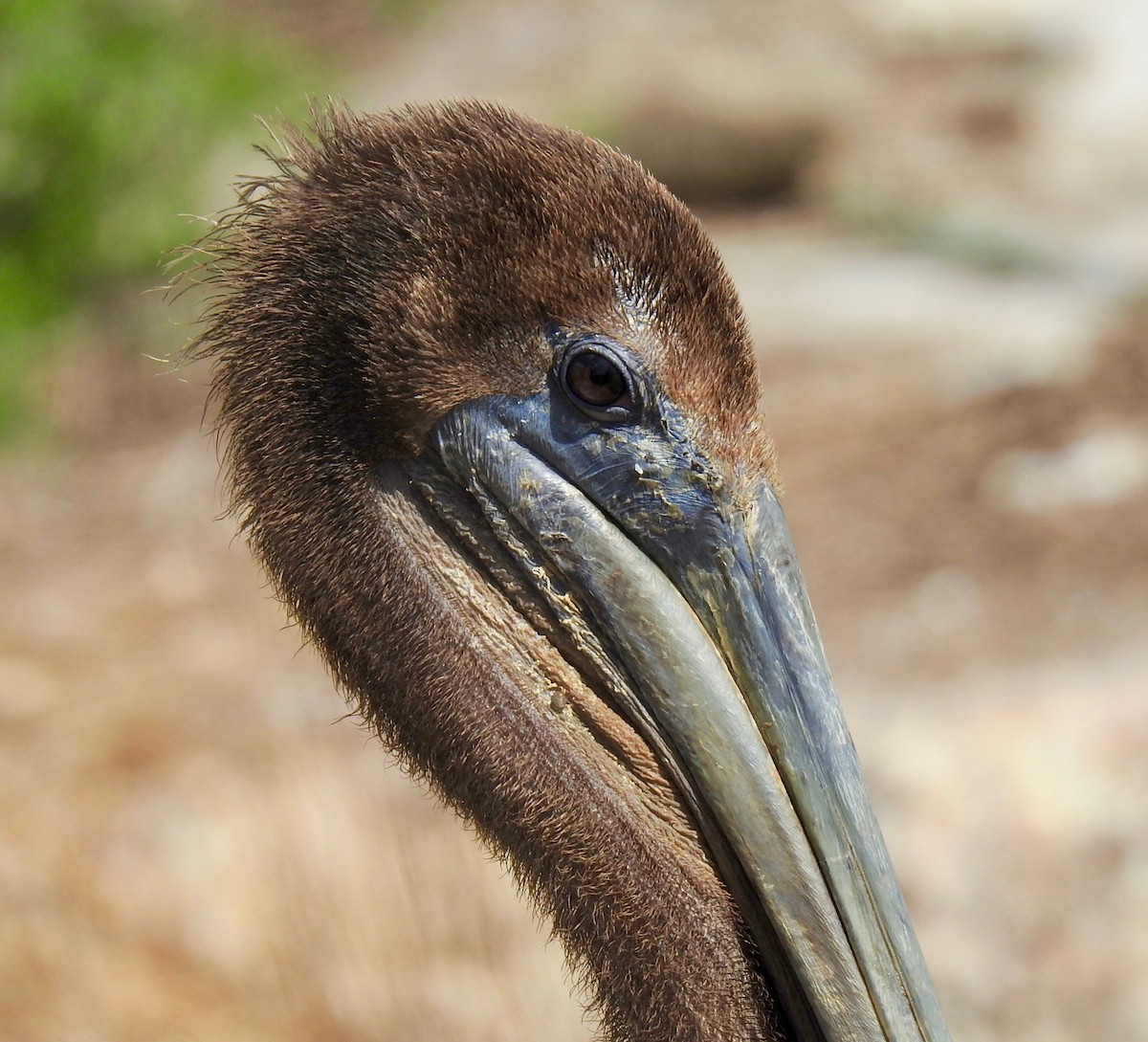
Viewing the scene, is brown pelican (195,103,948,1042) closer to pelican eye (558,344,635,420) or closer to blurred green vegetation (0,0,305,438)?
pelican eye (558,344,635,420)

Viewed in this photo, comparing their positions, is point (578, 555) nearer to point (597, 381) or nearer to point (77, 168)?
point (597, 381)

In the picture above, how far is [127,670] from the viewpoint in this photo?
16.8ft

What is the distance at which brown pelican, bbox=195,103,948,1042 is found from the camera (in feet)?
6.73

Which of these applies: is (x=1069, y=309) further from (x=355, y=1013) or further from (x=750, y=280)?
(x=355, y=1013)

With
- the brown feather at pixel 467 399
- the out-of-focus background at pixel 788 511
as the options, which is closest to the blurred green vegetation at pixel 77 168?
the out-of-focus background at pixel 788 511

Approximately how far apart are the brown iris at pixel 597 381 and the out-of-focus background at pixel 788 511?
0.66 meters

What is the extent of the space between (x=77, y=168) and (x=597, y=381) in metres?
6.88

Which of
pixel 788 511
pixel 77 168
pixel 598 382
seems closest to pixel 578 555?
pixel 598 382

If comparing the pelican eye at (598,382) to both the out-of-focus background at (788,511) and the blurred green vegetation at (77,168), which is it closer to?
the out-of-focus background at (788,511)

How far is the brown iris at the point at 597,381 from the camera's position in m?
2.08

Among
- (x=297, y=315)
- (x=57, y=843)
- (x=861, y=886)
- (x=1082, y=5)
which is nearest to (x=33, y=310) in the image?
(x=57, y=843)

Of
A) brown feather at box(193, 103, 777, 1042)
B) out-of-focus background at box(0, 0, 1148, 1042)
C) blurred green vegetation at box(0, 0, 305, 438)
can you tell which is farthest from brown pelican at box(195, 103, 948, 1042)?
blurred green vegetation at box(0, 0, 305, 438)

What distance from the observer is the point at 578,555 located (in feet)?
7.02

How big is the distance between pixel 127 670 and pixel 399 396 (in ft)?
10.9
